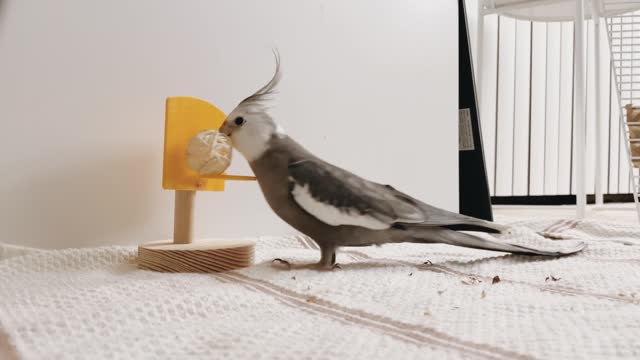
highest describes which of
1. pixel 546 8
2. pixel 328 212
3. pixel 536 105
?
pixel 546 8

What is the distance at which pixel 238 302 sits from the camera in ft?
1.29

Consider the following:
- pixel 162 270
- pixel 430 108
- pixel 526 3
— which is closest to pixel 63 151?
pixel 162 270

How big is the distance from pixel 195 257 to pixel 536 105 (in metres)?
2.02

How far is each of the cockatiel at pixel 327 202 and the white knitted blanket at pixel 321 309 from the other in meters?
0.04

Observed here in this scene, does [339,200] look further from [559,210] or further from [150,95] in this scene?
[559,210]

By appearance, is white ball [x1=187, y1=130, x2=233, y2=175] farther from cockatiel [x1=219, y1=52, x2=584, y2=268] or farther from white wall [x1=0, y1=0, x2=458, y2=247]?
white wall [x1=0, y1=0, x2=458, y2=247]

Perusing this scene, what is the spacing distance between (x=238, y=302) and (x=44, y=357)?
147 millimetres

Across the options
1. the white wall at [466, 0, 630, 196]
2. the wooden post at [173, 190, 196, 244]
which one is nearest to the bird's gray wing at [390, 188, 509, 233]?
the wooden post at [173, 190, 196, 244]

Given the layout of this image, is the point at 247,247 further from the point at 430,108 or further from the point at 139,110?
the point at 430,108

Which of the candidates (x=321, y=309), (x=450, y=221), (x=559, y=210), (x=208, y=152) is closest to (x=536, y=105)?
(x=559, y=210)

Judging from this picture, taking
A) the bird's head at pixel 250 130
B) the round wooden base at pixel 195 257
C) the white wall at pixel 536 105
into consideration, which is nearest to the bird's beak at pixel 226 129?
the bird's head at pixel 250 130

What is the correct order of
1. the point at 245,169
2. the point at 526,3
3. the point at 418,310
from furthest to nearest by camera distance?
the point at 526,3, the point at 245,169, the point at 418,310

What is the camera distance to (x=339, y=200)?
0.53 meters

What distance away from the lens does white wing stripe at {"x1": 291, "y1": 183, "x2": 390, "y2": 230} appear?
0.53m
